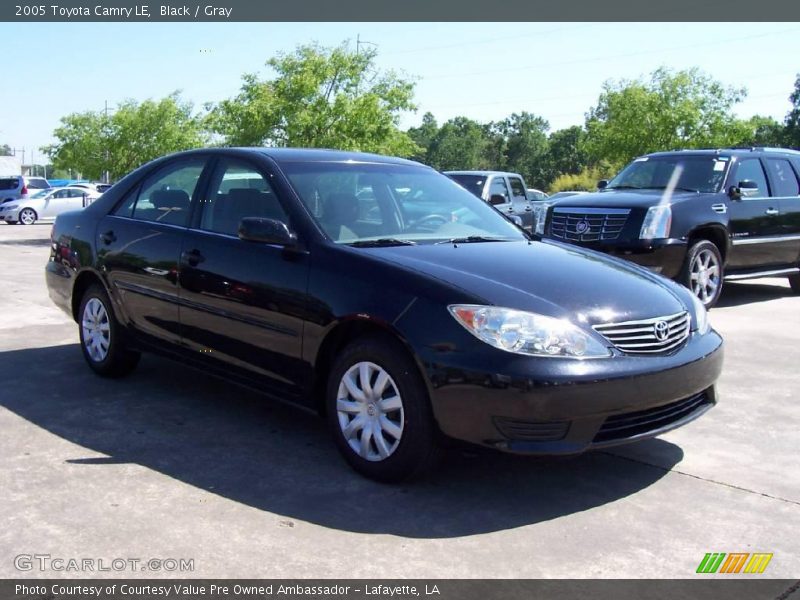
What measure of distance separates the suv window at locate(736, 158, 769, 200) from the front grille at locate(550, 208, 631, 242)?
1.81 meters

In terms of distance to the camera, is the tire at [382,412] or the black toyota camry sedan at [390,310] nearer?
the black toyota camry sedan at [390,310]

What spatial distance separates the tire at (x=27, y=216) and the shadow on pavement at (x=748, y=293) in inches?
A: 980

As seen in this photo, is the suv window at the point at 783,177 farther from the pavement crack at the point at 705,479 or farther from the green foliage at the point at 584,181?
the green foliage at the point at 584,181

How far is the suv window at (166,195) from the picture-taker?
212 inches

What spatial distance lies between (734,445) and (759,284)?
871cm

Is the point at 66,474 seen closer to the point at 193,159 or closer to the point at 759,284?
the point at 193,159

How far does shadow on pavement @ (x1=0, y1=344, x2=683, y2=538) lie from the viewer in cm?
377

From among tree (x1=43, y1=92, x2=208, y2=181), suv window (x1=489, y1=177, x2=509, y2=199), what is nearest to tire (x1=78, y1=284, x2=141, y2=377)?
suv window (x1=489, y1=177, x2=509, y2=199)

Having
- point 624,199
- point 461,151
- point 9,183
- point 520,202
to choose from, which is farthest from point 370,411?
point 461,151

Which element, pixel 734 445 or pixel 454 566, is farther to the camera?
pixel 734 445

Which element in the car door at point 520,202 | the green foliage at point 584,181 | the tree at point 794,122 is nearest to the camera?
the car door at point 520,202

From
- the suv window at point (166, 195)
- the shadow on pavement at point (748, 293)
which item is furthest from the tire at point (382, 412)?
the shadow on pavement at point (748, 293)
